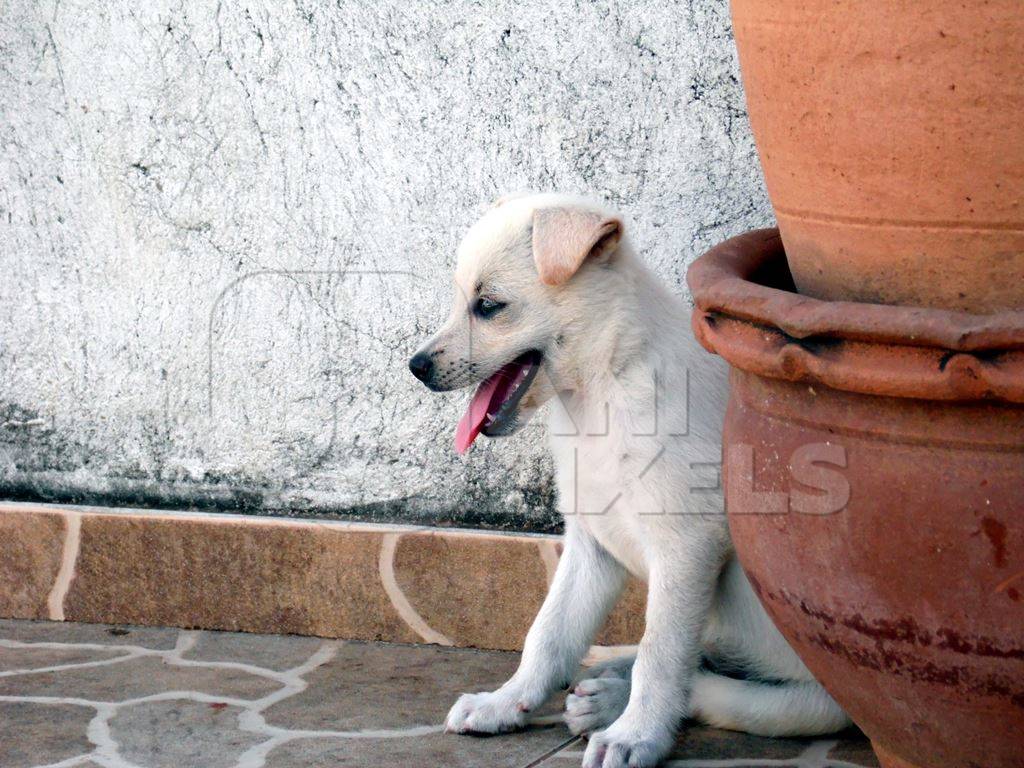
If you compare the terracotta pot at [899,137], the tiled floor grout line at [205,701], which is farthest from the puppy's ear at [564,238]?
the tiled floor grout line at [205,701]

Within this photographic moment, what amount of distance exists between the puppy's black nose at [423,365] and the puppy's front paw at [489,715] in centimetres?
74

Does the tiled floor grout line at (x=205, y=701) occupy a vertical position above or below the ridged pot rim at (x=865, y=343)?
below

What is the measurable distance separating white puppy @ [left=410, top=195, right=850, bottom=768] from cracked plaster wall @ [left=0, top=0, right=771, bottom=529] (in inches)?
20.8

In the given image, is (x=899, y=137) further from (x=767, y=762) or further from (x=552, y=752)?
(x=552, y=752)

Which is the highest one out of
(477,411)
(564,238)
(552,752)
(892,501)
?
(564,238)

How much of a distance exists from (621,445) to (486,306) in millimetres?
406

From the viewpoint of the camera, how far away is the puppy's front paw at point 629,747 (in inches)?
109

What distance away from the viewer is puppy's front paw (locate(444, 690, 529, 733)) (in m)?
3.02

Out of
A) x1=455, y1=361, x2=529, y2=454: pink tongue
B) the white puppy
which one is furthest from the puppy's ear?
x1=455, y1=361, x2=529, y2=454: pink tongue

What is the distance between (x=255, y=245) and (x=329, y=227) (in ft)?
0.70

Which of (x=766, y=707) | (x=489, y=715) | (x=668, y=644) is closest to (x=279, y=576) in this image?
(x=489, y=715)

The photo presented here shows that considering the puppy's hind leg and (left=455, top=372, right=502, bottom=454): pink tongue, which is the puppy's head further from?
the puppy's hind leg

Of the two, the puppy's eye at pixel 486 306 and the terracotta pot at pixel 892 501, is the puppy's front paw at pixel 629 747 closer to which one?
the terracotta pot at pixel 892 501

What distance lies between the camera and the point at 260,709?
3213 millimetres
